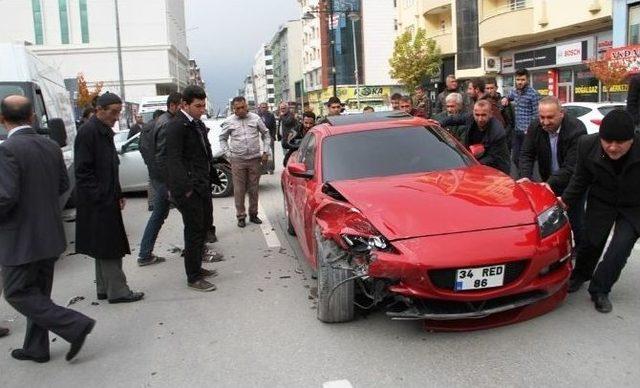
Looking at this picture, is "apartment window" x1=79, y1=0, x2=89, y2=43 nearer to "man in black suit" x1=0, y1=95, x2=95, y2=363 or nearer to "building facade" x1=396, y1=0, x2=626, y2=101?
"building facade" x1=396, y1=0, x2=626, y2=101

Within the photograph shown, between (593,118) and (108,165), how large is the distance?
33.9 ft

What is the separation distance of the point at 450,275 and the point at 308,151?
9.53 feet

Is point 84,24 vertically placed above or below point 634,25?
above

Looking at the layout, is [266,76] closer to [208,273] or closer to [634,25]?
[634,25]

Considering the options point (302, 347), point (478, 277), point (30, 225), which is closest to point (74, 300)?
point (30, 225)

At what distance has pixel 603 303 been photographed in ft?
14.7

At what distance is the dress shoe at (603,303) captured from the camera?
444 cm

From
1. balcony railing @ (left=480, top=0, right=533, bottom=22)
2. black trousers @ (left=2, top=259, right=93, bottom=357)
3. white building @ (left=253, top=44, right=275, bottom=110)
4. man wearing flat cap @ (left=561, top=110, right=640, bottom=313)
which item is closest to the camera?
black trousers @ (left=2, top=259, right=93, bottom=357)

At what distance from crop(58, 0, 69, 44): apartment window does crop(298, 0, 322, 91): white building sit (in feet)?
100

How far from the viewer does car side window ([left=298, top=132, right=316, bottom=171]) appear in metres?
5.86

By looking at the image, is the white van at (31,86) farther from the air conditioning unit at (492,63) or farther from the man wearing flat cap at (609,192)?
the air conditioning unit at (492,63)

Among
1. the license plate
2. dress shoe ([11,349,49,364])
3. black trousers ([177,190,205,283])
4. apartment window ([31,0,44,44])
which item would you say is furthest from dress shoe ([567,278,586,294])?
apartment window ([31,0,44,44])

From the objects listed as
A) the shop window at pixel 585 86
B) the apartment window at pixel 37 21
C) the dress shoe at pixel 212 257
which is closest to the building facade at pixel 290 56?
the apartment window at pixel 37 21

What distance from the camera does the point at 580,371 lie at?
3.51 meters
